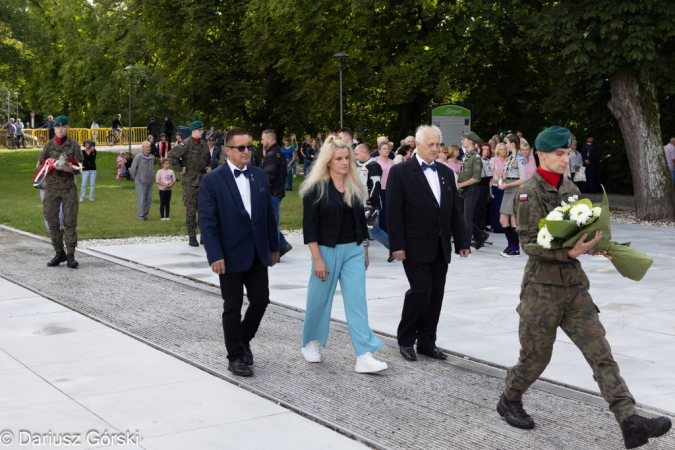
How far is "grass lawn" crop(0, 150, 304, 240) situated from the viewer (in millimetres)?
19031

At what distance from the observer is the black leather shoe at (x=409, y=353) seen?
24.6 feet

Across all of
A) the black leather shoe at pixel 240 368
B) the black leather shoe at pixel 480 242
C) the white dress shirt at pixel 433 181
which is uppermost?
the white dress shirt at pixel 433 181

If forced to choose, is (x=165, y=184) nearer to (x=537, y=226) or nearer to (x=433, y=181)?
(x=433, y=181)

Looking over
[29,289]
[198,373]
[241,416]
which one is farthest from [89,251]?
[241,416]

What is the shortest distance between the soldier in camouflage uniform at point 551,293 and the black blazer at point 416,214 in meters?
1.87

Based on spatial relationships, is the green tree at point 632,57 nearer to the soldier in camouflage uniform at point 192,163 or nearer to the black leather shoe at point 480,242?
the black leather shoe at point 480,242

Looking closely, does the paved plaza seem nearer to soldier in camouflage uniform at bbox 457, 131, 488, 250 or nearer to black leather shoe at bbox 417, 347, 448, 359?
black leather shoe at bbox 417, 347, 448, 359

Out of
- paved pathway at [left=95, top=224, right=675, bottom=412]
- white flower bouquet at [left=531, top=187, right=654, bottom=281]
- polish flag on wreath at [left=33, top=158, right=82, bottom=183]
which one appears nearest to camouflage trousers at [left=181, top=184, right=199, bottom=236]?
paved pathway at [left=95, top=224, right=675, bottom=412]

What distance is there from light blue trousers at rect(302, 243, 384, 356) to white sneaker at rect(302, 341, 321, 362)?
4 cm

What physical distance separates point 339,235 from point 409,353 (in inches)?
45.6

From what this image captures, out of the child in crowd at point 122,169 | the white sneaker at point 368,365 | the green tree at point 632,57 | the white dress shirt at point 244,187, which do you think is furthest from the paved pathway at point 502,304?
the child in crowd at point 122,169

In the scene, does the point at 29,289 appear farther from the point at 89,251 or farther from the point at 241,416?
the point at 241,416

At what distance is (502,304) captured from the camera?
10.1m

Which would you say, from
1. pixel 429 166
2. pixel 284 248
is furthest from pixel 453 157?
pixel 429 166
